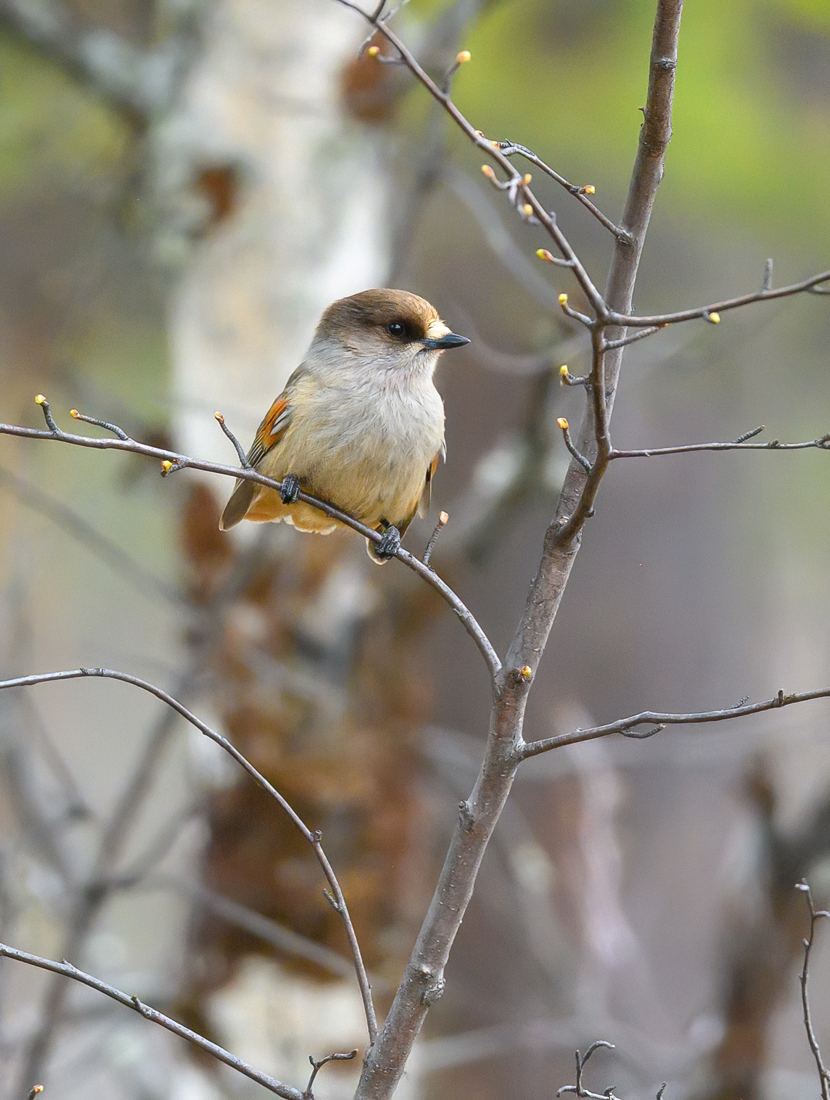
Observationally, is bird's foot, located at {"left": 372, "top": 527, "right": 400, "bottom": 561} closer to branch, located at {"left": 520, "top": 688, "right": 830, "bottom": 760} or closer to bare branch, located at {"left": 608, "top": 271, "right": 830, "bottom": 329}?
branch, located at {"left": 520, "top": 688, "right": 830, "bottom": 760}

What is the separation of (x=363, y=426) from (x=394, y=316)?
0.39 meters

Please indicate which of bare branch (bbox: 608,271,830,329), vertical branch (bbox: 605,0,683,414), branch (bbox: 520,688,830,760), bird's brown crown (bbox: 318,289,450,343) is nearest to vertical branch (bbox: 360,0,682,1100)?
vertical branch (bbox: 605,0,683,414)

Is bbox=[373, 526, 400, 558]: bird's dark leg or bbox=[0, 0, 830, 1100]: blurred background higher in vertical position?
bbox=[0, 0, 830, 1100]: blurred background

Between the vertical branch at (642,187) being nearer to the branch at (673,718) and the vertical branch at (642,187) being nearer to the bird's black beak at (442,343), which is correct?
the branch at (673,718)

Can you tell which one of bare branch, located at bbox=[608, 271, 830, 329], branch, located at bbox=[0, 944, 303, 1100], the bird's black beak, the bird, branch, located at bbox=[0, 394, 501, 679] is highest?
the bird's black beak

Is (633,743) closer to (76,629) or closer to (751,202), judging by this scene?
(751,202)

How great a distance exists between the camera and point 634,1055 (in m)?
5.46

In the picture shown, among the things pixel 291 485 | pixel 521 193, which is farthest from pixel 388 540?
pixel 521 193

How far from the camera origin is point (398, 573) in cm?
530

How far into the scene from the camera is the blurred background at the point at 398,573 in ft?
15.5

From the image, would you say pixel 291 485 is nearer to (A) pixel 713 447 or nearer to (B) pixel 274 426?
(B) pixel 274 426

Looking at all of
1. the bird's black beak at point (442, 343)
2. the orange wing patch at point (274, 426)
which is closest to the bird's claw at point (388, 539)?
the orange wing patch at point (274, 426)

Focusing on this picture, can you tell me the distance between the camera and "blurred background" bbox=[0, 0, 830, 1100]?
15.5ft

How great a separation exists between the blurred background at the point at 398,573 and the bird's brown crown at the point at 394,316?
38.2 inches
